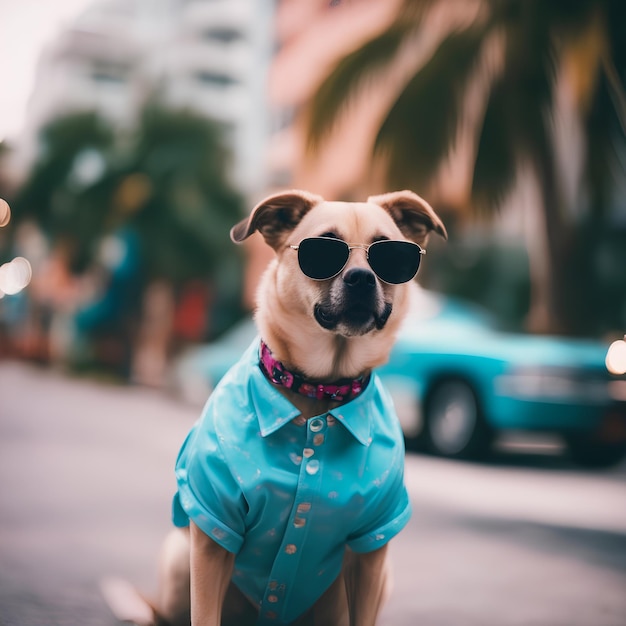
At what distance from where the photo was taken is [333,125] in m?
10.7

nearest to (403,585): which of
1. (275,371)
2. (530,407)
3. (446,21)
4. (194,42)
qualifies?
(275,371)

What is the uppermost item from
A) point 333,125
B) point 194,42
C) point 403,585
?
point 194,42

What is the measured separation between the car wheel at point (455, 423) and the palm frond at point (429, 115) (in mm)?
2937

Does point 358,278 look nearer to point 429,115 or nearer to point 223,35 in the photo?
point 429,115

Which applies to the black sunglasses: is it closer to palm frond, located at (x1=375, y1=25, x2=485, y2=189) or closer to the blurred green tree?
palm frond, located at (x1=375, y1=25, x2=485, y2=189)

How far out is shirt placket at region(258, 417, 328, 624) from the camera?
98.3 inches

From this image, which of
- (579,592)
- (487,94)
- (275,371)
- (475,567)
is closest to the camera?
(275,371)

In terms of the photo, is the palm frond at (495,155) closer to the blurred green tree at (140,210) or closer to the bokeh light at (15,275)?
the blurred green tree at (140,210)

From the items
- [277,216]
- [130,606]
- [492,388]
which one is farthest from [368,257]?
[492,388]

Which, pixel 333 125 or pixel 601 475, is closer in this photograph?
pixel 601 475

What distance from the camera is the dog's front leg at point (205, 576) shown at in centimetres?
254

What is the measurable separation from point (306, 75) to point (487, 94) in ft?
64.6

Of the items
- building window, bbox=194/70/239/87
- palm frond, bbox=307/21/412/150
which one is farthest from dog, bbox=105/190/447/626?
building window, bbox=194/70/239/87

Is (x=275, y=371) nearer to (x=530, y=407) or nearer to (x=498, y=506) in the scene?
(x=498, y=506)
